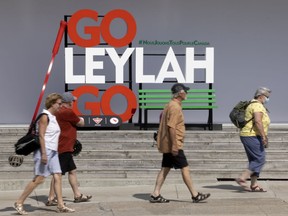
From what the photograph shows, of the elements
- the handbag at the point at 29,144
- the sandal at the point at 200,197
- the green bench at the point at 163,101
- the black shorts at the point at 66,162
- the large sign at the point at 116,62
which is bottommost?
the sandal at the point at 200,197

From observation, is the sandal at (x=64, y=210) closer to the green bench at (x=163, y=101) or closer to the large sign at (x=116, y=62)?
the green bench at (x=163, y=101)

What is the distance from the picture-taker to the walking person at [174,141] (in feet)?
32.9

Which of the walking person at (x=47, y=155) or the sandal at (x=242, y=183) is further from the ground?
the walking person at (x=47, y=155)

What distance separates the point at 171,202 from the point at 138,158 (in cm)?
312

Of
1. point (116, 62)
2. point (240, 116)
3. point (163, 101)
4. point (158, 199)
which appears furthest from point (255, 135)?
point (116, 62)

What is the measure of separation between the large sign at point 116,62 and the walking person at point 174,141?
213 inches

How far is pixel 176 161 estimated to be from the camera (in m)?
10.1

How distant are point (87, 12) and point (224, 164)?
16.0ft

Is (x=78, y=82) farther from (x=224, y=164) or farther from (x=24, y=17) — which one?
(x=224, y=164)

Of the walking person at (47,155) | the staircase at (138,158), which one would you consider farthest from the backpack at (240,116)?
the walking person at (47,155)

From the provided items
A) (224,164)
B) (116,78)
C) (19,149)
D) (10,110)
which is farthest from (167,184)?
(10,110)

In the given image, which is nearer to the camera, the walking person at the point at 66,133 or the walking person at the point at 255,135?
the walking person at the point at 66,133

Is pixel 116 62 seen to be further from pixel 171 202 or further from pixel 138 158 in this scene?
pixel 171 202

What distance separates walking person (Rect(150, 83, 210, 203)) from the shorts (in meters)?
1.55
